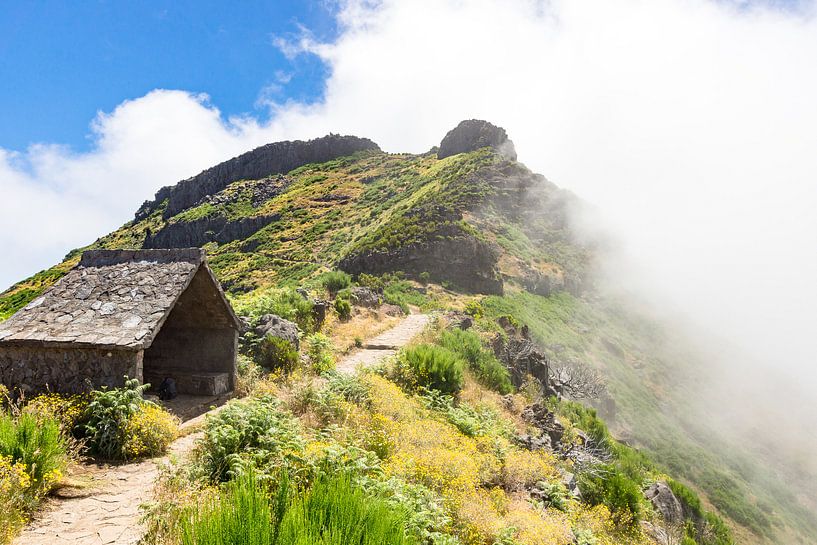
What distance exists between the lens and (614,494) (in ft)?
36.0

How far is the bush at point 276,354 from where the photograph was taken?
1207 cm

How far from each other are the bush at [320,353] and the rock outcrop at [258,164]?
108411 millimetres

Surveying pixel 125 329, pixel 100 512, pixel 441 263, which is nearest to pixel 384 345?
pixel 125 329

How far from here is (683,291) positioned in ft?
225

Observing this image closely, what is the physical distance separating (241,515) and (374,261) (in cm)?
3362

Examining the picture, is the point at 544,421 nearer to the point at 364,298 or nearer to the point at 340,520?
the point at 340,520

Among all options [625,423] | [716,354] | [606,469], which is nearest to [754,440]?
[716,354]

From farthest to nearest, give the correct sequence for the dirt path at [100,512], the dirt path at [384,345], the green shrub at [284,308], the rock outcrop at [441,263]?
1. the rock outcrop at [441,263]
2. the green shrub at [284,308]
3. the dirt path at [384,345]
4. the dirt path at [100,512]

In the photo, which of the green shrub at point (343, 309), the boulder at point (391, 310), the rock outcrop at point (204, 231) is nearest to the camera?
the green shrub at point (343, 309)

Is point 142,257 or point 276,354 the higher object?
point 142,257

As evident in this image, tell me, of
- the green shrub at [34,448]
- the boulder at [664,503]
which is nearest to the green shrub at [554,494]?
the boulder at [664,503]

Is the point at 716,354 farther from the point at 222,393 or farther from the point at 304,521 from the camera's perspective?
the point at 304,521

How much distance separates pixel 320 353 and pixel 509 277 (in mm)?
35294

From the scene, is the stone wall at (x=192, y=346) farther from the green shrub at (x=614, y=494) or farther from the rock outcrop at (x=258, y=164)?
the rock outcrop at (x=258, y=164)
